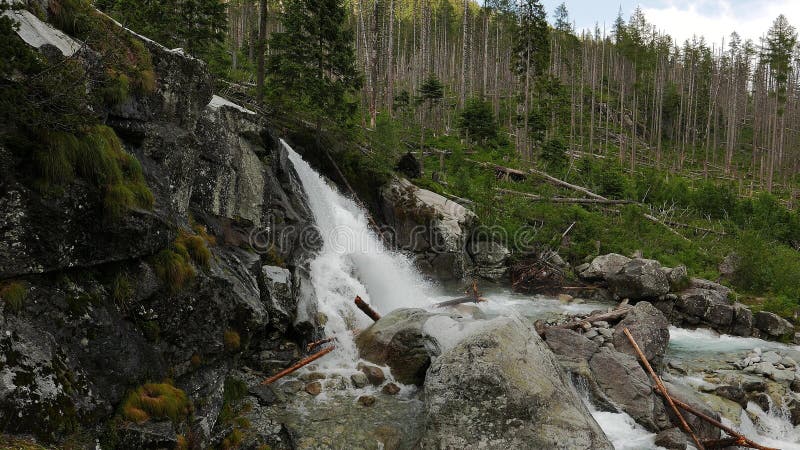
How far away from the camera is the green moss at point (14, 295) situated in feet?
15.2

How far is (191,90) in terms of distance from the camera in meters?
9.09

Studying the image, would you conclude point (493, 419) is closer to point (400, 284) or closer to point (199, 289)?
point (199, 289)

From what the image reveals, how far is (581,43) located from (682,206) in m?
44.0

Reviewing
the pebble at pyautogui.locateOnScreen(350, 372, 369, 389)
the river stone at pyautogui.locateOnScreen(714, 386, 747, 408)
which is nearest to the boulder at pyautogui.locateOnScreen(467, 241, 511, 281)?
the river stone at pyautogui.locateOnScreen(714, 386, 747, 408)

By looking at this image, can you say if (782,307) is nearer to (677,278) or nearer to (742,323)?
(742,323)

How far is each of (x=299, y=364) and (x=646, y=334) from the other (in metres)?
8.80

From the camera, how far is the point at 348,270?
569 inches

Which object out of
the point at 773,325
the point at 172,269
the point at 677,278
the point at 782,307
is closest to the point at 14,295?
the point at 172,269

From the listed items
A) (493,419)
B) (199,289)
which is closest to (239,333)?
(199,289)

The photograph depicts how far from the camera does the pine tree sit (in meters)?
18.7

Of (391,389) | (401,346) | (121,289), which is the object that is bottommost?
(391,389)

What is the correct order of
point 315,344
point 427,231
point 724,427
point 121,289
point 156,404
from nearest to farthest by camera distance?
point 156,404 < point 121,289 < point 724,427 < point 315,344 < point 427,231

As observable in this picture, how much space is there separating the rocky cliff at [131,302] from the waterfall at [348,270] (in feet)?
5.94

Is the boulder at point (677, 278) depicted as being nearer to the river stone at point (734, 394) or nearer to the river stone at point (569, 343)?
the river stone at point (734, 394)
